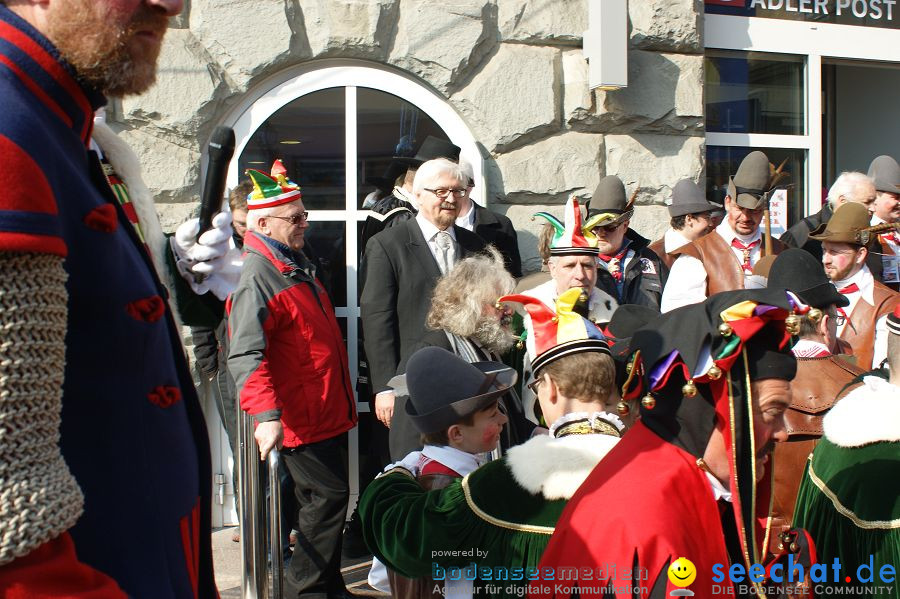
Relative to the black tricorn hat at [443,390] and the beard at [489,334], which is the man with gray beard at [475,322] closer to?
the beard at [489,334]

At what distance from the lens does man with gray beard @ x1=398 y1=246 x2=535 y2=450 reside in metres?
3.82

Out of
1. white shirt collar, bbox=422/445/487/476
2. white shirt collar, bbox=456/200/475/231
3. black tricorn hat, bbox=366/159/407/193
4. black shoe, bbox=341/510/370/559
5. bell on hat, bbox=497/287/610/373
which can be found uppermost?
black tricorn hat, bbox=366/159/407/193

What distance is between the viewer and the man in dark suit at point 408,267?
4.55 metres

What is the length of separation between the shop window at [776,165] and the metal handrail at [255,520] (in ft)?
12.3

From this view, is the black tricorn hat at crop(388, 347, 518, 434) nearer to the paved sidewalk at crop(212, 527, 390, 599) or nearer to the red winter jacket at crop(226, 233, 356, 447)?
the red winter jacket at crop(226, 233, 356, 447)

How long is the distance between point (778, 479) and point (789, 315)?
1582mm

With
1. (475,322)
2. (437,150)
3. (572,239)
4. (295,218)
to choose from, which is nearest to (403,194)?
(437,150)

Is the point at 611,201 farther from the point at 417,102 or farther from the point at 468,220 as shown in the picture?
the point at 417,102

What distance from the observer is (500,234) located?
5.25 meters

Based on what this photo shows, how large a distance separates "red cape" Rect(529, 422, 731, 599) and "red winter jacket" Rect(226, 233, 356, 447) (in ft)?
7.24

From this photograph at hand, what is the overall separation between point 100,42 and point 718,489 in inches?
61.7

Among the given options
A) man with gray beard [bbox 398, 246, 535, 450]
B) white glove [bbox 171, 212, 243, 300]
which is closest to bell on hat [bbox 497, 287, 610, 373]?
man with gray beard [bbox 398, 246, 535, 450]

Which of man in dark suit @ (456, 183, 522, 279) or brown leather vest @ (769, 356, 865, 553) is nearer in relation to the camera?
brown leather vest @ (769, 356, 865, 553)

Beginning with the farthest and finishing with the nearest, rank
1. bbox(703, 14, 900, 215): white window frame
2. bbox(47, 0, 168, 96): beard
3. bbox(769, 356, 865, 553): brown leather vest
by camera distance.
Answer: bbox(703, 14, 900, 215): white window frame
bbox(769, 356, 865, 553): brown leather vest
bbox(47, 0, 168, 96): beard
